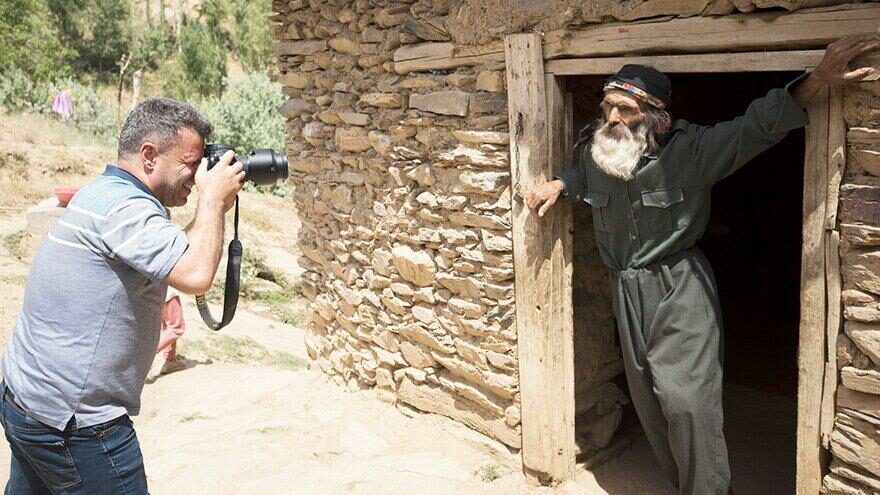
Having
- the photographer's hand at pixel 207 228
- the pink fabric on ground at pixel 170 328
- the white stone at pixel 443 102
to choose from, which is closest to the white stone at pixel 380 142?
the white stone at pixel 443 102

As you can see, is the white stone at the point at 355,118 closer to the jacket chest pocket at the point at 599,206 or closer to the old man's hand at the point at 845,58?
the jacket chest pocket at the point at 599,206

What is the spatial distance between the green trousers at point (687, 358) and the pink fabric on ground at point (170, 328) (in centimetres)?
417

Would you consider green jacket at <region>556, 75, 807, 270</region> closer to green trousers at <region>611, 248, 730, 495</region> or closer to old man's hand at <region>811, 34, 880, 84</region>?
green trousers at <region>611, 248, 730, 495</region>

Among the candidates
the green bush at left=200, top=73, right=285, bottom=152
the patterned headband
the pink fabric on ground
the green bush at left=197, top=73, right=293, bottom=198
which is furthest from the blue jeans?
the green bush at left=200, top=73, right=285, bottom=152

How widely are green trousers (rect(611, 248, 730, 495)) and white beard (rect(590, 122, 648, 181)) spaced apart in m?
0.41

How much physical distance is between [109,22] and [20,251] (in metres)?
20.7

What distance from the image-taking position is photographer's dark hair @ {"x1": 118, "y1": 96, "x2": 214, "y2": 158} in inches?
93.5

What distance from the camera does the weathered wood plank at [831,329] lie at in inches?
101

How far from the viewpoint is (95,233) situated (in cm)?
223

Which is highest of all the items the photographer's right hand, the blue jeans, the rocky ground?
the photographer's right hand

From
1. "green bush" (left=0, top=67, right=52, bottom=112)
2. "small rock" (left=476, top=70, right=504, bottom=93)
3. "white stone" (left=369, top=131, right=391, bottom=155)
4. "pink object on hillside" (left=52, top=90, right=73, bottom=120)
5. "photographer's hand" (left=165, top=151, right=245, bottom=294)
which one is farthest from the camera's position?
"green bush" (left=0, top=67, right=52, bottom=112)

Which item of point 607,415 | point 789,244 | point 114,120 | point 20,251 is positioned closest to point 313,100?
point 607,415

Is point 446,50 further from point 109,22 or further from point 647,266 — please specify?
point 109,22

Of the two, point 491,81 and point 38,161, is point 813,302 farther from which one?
point 38,161
